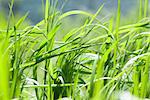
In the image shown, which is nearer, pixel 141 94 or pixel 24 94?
pixel 141 94

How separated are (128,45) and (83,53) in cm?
9

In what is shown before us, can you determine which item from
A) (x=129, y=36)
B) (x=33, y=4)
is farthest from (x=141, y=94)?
(x=33, y=4)

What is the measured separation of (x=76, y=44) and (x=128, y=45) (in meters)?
0.10

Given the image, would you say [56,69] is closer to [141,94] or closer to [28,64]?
→ [28,64]

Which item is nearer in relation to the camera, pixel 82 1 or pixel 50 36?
pixel 50 36

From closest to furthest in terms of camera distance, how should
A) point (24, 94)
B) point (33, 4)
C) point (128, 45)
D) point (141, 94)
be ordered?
point (141, 94)
point (24, 94)
point (128, 45)
point (33, 4)

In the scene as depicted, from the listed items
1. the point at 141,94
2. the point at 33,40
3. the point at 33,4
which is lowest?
the point at 141,94

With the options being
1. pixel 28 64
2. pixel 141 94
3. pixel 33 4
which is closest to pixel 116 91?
pixel 141 94

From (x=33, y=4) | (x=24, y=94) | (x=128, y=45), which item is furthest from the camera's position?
(x=33, y=4)

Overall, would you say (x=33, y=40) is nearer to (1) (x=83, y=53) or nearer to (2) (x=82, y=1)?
(1) (x=83, y=53)

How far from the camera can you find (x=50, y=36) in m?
0.74

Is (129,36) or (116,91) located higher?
(129,36)

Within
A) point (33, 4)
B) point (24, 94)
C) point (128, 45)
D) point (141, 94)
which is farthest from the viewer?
point (33, 4)

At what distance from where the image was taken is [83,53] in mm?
809
